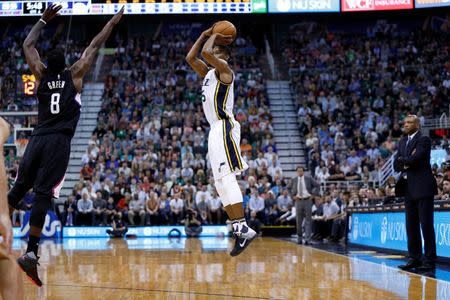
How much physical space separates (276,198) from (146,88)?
7.30 m

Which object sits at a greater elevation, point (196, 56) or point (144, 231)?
point (196, 56)

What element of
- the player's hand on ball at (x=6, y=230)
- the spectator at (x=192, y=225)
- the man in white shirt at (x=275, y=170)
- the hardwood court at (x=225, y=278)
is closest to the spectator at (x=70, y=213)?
the spectator at (x=192, y=225)

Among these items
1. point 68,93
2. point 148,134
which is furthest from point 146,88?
point 68,93

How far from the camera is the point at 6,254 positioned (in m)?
2.71

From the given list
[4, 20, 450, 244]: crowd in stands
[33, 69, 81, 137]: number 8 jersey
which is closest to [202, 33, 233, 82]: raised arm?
[33, 69, 81, 137]: number 8 jersey

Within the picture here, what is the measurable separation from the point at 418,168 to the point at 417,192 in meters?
0.26

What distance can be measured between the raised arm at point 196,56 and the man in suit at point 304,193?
6.35m

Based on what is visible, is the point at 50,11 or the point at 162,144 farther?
the point at 162,144

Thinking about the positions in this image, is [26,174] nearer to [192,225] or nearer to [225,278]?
[225,278]

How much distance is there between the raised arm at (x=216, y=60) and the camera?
548cm

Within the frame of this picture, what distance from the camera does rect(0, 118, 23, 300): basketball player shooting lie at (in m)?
2.66

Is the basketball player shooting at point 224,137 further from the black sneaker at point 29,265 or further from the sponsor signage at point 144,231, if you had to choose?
the sponsor signage at point 144,231

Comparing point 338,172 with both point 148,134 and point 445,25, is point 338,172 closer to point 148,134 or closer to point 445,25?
point 148,134

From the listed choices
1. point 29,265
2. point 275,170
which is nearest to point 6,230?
point 29,265
